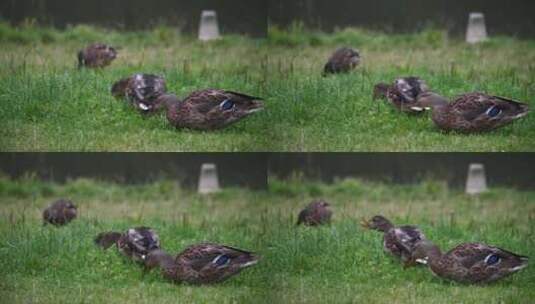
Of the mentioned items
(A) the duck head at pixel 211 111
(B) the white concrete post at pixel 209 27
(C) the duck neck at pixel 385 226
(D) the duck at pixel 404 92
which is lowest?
(C) the duck neck at pixel 385 226

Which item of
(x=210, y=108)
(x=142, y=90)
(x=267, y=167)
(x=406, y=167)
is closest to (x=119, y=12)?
(x=142, y=90)

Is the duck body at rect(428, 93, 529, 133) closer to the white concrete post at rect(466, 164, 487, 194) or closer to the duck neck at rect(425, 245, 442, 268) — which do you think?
the white concrete post at rect(466, 164, 487, 194)

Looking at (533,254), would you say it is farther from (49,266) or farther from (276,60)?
(49,266)

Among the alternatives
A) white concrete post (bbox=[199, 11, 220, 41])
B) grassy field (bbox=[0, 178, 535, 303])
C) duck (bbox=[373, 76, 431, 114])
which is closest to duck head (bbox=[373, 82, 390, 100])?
duck (bbox=[373, 76, 431, 114])

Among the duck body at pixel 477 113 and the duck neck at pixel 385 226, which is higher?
the duck body at pixel 477 113

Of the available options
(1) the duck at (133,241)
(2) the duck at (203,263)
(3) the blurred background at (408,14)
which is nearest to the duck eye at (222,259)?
(2) the duck at (203,263)

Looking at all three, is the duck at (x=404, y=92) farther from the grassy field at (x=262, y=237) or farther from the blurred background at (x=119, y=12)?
the blurred background at (x=119, y=12)
